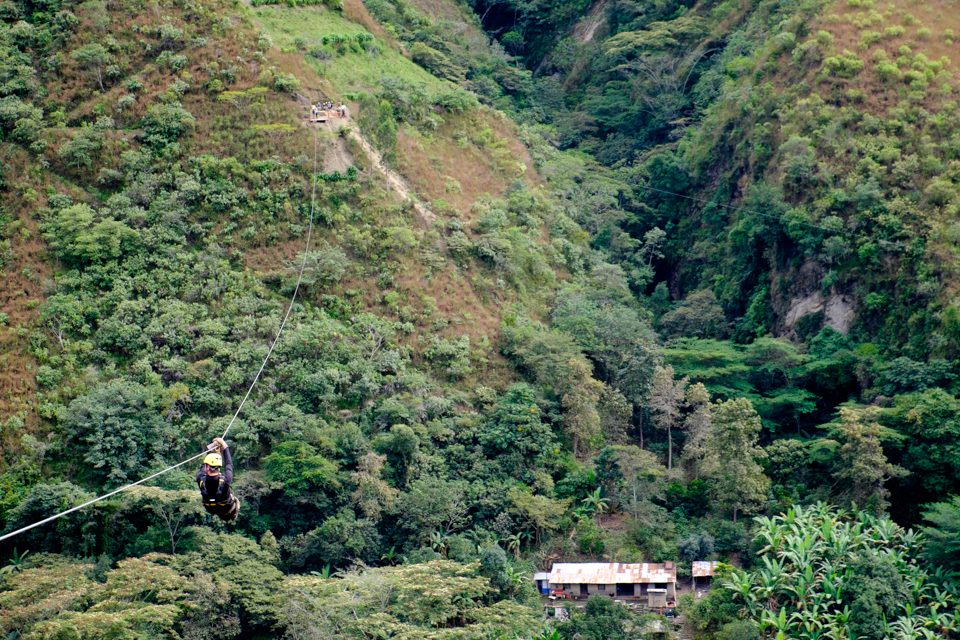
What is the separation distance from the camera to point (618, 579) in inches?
1070

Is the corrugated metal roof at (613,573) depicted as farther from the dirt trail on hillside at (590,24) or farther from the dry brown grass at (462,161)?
the dirt trail on hillside at (590,24)

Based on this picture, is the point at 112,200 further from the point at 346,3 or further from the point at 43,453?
the point at 346,3

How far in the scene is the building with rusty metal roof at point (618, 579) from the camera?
2712cm

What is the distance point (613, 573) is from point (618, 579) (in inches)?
12.8

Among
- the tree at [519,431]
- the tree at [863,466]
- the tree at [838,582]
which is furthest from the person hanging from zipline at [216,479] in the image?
the tree at [863,466]

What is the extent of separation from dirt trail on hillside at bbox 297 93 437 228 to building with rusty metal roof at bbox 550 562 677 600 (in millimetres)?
13809

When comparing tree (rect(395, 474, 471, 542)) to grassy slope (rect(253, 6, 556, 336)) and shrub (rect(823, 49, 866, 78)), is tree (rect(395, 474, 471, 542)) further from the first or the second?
shrub (rect(823, 49, 866, 78))

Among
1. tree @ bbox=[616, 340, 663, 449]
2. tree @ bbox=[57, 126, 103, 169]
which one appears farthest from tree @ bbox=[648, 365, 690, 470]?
tree @ bbox=[57, 126, 103, 169]

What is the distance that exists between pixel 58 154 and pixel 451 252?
1357 centimetres

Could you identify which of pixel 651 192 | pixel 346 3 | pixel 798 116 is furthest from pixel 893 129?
pixel 346 3

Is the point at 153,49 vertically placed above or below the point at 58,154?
above

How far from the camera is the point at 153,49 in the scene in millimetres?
35906

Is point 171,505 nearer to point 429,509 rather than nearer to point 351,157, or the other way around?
point 429,509

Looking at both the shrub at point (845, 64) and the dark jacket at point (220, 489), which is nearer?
the dark jacket at point (220, 489)
